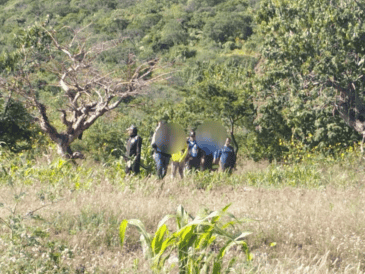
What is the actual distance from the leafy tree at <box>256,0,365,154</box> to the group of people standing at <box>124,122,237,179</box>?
5.71 metres

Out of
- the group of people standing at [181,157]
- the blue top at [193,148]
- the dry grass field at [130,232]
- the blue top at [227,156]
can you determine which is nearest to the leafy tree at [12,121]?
the group of people standing at [181,157]

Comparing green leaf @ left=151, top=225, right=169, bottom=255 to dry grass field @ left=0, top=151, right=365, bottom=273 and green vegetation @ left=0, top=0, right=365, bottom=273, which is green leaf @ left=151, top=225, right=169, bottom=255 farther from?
dry grass field @ left=0, top=151, right=365, bottom=273

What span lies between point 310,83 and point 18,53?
10.7m

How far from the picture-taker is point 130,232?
3781mm

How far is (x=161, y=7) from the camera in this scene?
11269cm

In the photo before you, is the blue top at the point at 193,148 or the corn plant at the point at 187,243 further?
the blue top at the point at 193,148

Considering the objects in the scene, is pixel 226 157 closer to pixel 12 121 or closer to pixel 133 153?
pixel 133 153

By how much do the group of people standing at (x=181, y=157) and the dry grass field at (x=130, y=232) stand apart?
2041mm

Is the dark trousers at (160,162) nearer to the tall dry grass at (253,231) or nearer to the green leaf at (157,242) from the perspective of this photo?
the tall dry grass at (253,231)

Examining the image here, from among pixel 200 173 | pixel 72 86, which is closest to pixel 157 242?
pixel 200 173

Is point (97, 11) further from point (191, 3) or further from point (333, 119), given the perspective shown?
point (333, 119)

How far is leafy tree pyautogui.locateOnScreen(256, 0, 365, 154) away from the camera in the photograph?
1440 cm

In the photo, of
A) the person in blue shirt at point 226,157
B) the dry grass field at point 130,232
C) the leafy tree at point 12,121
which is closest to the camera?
the dry grass field at point 130,232

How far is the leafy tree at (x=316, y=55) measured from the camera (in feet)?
47.2
